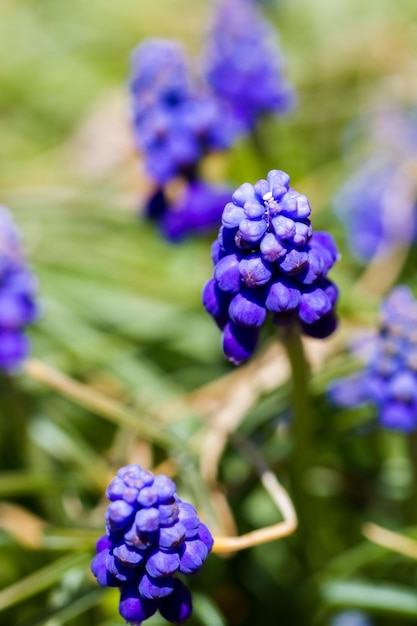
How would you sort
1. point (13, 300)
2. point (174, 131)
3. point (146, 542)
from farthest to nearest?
point (174, 131) < point (13, 300) < point (146, 542)

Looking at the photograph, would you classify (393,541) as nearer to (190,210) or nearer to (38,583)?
(38,583)

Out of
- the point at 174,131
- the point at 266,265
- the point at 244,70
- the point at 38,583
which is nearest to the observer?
the point at 266,265

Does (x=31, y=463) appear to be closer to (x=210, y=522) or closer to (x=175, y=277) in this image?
(x=210, y=522)

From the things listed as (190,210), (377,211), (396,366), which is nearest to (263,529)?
(396,366)

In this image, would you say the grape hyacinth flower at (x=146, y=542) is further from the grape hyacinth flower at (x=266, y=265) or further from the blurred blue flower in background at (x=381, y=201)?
the blurred blue flower in background at (x=381, y=201)

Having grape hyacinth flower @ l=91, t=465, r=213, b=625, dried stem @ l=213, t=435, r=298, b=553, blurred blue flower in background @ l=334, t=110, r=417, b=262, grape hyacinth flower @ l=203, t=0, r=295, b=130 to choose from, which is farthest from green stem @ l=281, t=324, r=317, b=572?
grape hyacinth flower @ l=203, t=0, r=295, b=130

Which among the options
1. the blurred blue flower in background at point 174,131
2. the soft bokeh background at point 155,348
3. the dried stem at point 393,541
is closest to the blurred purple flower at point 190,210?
the blurred blue flower in background at point 174,131
